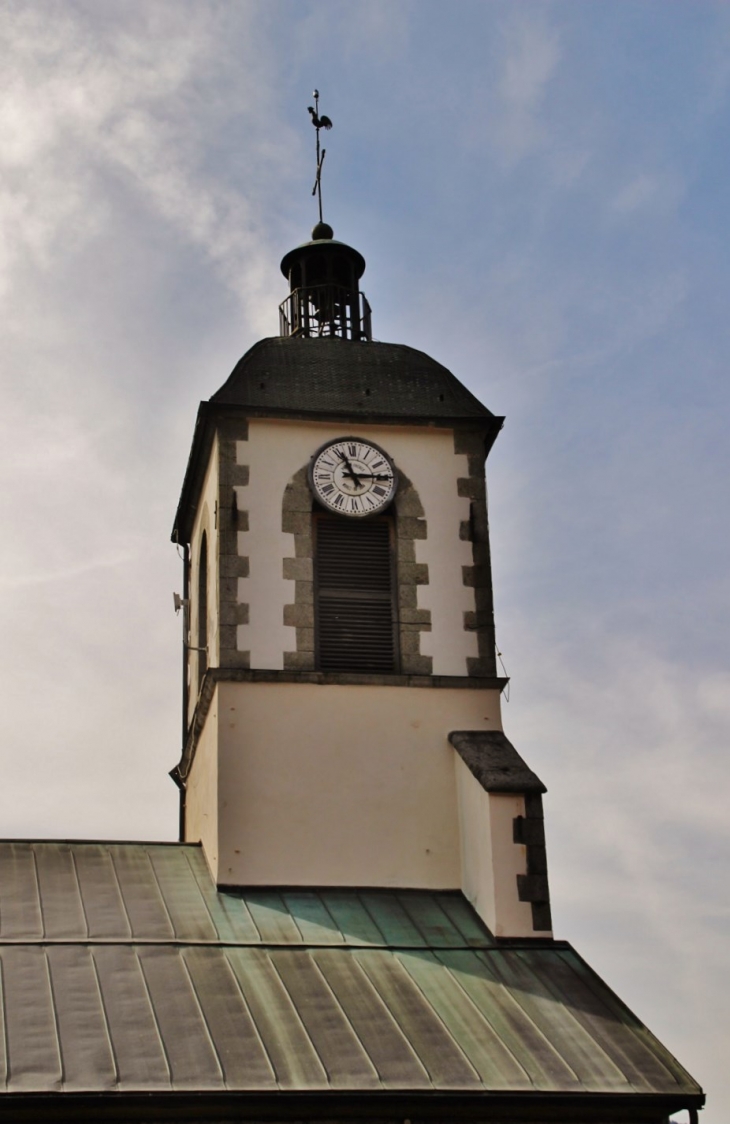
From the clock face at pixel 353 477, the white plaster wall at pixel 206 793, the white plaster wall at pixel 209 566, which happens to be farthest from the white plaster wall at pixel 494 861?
the clock face at pixel 353 477

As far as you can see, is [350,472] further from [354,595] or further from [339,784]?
[339,784]

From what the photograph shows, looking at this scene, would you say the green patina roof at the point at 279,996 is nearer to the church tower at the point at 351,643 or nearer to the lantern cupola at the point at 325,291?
the church tower at the point at 351,643

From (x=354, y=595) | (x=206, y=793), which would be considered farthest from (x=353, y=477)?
(x=206, y=793)

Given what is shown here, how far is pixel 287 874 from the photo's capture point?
1705 cm

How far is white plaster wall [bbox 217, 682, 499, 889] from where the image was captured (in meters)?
17.2

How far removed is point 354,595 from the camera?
1861cm

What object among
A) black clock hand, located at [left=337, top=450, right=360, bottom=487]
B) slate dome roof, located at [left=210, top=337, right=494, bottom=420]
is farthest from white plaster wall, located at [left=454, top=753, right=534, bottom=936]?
slate dome roof, located at [left=210, top=337, right=494, bottom=420]

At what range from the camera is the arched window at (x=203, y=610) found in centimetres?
1955

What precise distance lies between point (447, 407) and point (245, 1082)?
29.6ft

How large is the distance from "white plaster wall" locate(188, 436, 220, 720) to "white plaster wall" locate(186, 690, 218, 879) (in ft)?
2.43

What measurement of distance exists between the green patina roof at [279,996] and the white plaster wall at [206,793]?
41cm

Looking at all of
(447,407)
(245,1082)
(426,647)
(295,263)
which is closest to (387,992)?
(245,1082)

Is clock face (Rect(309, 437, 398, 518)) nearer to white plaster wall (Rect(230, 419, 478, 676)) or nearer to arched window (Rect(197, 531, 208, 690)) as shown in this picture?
white plaster wall (Rect(230, 419, 478, 676))

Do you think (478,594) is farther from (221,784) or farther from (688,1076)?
(688,1076)
